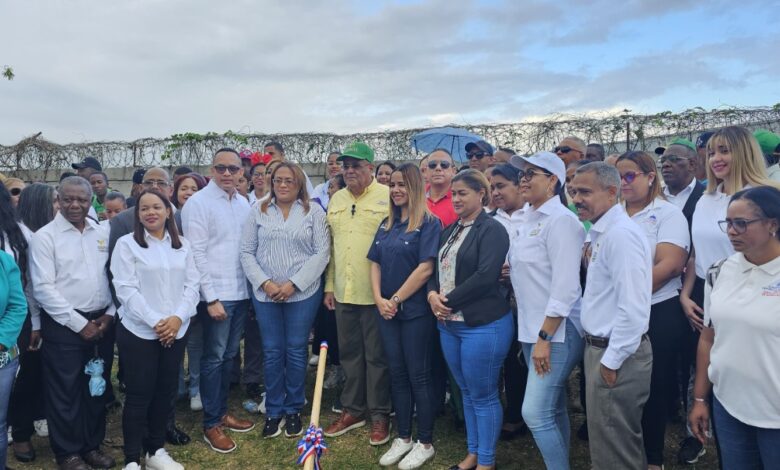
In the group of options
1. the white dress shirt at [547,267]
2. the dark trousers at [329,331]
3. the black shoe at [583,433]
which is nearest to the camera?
the white dress shirt at [547,267]

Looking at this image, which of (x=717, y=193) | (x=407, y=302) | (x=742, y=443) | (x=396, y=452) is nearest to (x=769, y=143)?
(x=717, y=193)

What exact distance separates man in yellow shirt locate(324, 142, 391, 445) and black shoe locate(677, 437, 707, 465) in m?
2.34

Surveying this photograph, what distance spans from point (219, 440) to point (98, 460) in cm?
93

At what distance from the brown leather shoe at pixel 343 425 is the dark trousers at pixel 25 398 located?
8.07 ft

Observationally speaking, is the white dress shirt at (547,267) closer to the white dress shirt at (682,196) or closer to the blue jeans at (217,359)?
the white dress shirt at (682,196)

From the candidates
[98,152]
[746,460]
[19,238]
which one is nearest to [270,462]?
[19,238]

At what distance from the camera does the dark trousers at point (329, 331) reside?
5707mm

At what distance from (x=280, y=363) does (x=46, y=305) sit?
73.6 inches

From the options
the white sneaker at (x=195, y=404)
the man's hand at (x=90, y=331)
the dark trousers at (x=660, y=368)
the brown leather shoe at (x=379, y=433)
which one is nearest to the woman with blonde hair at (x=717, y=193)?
the dark trousers at (x=660, y=368)

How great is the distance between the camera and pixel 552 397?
3.43 m

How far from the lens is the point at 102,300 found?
14.0ft

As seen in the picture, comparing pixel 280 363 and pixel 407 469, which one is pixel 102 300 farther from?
pixel 407 469

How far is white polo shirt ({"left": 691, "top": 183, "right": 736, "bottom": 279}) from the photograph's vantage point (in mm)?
3553

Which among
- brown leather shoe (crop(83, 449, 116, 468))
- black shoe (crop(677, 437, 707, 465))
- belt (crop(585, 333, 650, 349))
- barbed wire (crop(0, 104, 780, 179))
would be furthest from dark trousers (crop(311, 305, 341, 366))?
barbed wire (crop(0, 104, 780, 179))
